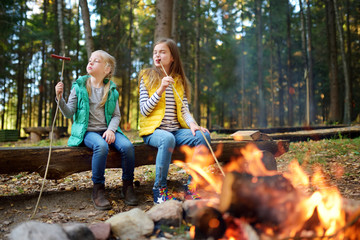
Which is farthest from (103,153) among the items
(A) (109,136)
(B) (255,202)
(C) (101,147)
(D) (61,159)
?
(B) (255,202)

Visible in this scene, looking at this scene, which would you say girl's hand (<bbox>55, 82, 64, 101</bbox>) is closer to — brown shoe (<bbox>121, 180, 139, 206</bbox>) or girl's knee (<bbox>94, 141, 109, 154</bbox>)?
girl's knee (<bbox>94, 141, 109, 154</bbox>)

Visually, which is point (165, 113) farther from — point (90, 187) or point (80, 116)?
point (90, 187)

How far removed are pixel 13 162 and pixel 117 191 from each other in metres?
1.48

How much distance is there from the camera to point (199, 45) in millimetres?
15219

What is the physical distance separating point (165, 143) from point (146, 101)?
2.36 ft

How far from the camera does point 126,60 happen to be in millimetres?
19047

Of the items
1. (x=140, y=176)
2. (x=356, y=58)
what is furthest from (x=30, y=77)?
(x=356, y=58)

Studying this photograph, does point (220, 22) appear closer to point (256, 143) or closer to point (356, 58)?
point (356, 58)

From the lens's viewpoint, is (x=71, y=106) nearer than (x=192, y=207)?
No

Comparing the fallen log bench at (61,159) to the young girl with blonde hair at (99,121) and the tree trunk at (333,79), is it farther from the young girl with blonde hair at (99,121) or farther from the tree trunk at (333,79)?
the tree trunk at (333,79)

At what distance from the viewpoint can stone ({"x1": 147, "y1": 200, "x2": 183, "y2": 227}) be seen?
7.49 feet

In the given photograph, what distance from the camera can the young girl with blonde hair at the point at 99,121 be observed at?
10.3 ft

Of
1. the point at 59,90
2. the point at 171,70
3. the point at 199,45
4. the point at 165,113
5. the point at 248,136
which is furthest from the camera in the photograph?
the point at 199,45

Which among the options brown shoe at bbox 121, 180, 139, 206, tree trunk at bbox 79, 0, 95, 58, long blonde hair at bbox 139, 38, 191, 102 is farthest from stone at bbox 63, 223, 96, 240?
tree trunk at bbox 79, 0, 95, 58
